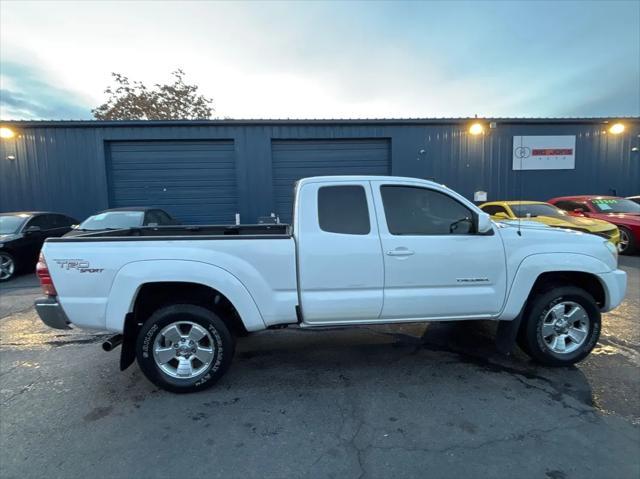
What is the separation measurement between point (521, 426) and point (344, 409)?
53.4 inches

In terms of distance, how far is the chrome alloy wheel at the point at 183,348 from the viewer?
3295 millimetres

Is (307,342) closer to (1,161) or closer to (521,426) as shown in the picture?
(521,426)

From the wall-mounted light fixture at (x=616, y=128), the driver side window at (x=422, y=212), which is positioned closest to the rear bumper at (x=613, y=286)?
the driver side window at (x=422, y=212)

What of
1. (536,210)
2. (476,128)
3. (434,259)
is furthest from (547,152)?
(434,259)

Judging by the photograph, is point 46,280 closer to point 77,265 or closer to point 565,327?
point 77,265

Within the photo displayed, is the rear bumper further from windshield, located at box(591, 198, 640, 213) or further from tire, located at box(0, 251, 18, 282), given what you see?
tire, located at box(0, 251, 18, 282)

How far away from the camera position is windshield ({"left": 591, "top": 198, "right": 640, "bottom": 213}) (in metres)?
10.2

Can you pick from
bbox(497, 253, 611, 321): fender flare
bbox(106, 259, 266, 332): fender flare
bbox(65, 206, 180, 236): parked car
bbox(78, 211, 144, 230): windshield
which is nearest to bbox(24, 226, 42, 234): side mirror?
bbox(65, 206, 180, 236): parked car

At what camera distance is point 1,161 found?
12477 mm

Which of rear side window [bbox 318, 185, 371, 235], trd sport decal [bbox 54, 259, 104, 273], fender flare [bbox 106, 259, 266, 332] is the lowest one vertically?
fender flare [bbox 106, 259, 266, 332]

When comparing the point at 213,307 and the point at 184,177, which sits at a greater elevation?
the point at 184,177

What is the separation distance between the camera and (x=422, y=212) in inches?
140

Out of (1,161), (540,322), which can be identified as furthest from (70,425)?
(1,161)

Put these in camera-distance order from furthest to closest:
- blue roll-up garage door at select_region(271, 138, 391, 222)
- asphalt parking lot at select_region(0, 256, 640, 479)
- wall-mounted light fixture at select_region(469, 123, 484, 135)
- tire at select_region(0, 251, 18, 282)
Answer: wall-mounted light fixture at select_region(469, 123, 484, 135) → blue roll-up garage door at select_region(271, 138, 391, 222) → tire at select_region(0, 251, 18, 282) → asphalt parking lot at select_region(0, 256, 640, 479)
